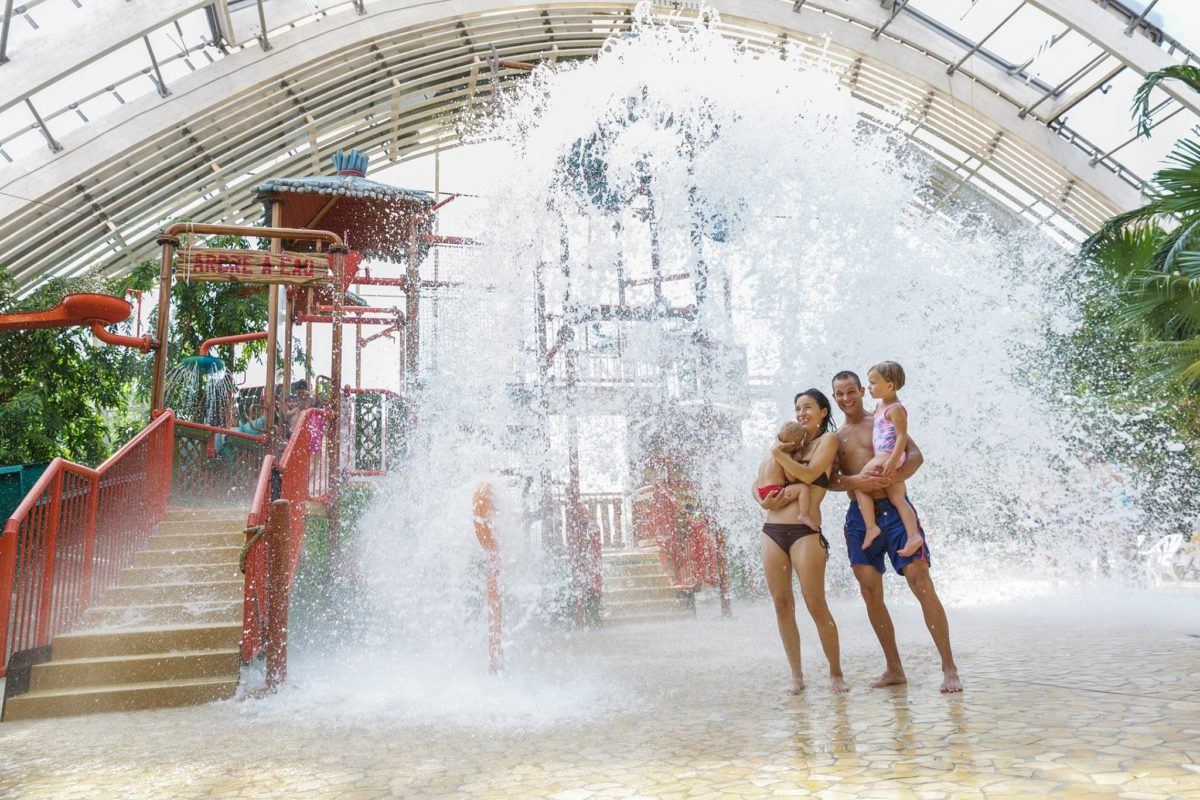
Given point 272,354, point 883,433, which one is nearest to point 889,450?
point 883,433

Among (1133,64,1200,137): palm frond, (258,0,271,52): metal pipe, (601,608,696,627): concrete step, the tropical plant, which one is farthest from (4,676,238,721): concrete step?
(258,0,271,52): metal pipe

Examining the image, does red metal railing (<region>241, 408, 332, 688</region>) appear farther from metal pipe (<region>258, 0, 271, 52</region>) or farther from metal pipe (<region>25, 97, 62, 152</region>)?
metal pipe (<region>258, 0, 271, 52</region>)

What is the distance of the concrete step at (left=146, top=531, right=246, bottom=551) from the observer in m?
6.10

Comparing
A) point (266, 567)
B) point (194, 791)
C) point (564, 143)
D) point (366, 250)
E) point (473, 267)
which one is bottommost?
point (194, 791)

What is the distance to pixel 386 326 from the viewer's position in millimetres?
12680

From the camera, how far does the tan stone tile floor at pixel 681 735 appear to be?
2.38m

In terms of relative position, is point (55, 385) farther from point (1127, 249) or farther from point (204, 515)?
point (1127, 249)

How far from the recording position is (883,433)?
3.77 meters

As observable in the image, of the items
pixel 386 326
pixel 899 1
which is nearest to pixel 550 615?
pixel 386 326

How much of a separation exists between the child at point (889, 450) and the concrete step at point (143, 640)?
3729 millimetres

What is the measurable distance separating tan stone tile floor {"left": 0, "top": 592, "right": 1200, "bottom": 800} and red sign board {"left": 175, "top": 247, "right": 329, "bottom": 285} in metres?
4.21

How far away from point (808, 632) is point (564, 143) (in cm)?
777

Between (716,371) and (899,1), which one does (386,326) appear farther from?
(899,1)

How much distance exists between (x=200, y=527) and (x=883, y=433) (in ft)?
16.7
